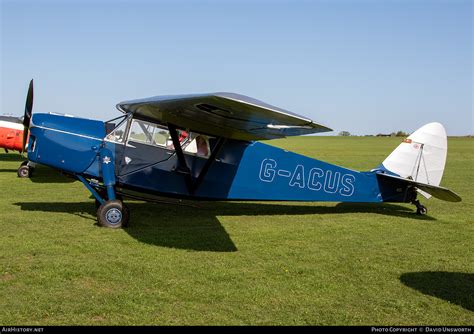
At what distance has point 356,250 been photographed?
670 centimetres

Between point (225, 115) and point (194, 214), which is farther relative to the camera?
point (194, 214)

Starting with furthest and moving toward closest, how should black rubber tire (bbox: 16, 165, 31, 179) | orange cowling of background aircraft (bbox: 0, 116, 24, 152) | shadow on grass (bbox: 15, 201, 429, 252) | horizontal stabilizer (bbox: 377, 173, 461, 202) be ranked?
orange cowling of background aircraft (bbox: 0, 116, 24, 152)
black rubber tire (bbox: 16, 165, 31, 179)
horizontal stabilizer (bbox: 377, 173, 461, 202)
shadow on grass (bbox: 15, 201, 429, 252)

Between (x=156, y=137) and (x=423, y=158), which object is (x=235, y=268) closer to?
(x=156, y=137)

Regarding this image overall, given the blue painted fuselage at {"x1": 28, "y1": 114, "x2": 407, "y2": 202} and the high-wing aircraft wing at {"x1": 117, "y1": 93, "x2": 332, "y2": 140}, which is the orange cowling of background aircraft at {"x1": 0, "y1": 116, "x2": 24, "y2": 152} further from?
the high-wing aircraft wing at {"x1": 117, "y1": 93, "x2": 332, "y2": 140}

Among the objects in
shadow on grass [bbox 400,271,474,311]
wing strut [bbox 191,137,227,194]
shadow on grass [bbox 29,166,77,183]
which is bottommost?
shadow on grass [bbox 29,166,77,183]

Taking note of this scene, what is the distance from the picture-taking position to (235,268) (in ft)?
18.4

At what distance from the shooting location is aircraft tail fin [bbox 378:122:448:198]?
32.0ft

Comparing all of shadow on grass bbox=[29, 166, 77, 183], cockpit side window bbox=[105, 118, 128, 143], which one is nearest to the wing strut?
cockpit side window bbox=[105, 118, 128, 143]

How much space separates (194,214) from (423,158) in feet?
16.7

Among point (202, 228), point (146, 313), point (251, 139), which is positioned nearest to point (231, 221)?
point (202, 228)

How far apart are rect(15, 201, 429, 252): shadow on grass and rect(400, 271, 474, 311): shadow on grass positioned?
8.20 ft

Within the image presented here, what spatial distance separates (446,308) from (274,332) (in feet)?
6.02

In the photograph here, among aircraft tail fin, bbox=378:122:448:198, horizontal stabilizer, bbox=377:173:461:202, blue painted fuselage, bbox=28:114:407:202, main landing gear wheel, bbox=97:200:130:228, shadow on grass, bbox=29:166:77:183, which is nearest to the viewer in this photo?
main landing gear wheel, bbox=97:200:130:228

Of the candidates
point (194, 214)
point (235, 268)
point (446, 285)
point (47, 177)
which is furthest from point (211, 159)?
point (47, 177)
